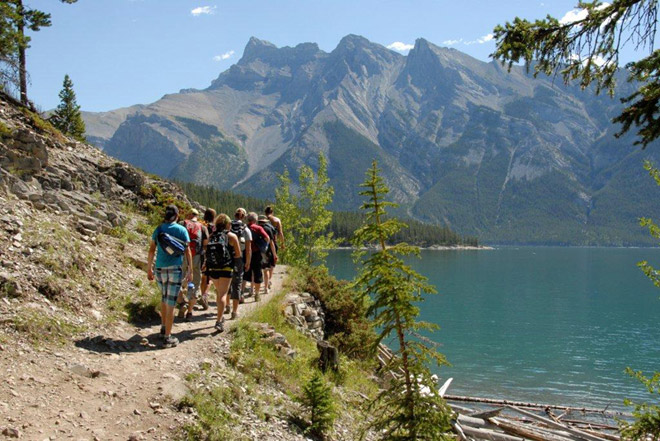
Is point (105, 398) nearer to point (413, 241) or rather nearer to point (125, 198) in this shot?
point (125, 198)

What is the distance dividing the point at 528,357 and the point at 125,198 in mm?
35432

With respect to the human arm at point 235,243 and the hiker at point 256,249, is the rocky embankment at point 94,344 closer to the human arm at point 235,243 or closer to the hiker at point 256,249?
the hiker at point 256,249

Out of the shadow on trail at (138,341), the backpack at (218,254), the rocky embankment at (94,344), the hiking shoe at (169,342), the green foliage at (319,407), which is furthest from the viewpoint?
the backpack at (218,254)

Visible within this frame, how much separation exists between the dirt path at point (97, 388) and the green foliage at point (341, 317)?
8.42m

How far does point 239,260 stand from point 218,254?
3.26ft

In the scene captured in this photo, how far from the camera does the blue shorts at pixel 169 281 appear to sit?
953 cm

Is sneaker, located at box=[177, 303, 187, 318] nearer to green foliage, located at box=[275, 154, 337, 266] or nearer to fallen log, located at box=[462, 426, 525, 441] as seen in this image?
fallen log, located at box=[462, 426, 525, 441]

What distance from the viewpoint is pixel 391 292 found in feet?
26.5

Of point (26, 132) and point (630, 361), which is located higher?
point (26, 132)

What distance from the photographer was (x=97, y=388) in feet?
23.8

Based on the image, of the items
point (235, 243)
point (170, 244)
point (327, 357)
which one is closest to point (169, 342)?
point (170, 244)

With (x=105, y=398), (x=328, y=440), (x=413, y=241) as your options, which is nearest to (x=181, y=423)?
(x=105, y=398)

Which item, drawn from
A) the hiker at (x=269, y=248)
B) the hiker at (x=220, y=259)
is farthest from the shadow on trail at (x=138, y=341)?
the hiker at (x=269, y=248)

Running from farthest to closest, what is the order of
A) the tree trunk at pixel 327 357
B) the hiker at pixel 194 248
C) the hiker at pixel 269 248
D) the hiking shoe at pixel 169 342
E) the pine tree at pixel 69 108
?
the pine tree at pixel 69 108 → the hiker at pixel 269 248 → the tree trunk at pixel 327 357 → the hiker at pixel 194 248 → the hiking shoe at pixel 169 342
